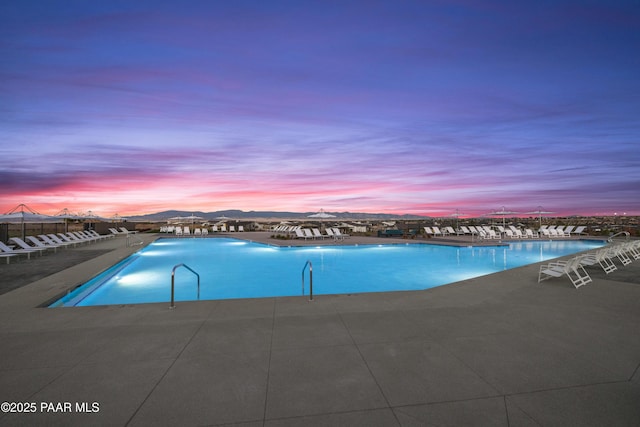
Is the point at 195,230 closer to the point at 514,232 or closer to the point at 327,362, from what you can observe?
→ the point at 514,232

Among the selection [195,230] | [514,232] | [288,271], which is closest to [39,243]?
[288,271]

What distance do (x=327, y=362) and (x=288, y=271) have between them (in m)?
7.72

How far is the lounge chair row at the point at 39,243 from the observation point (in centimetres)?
954

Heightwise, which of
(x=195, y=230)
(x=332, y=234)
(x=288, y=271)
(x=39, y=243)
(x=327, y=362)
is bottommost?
(x=288, y=271)

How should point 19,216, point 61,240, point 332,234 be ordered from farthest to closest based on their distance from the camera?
1. point 332,234
2. point 61,240
3. point 19,216

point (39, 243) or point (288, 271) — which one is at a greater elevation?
point (39, 243)

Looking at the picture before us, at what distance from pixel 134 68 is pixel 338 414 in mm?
13769

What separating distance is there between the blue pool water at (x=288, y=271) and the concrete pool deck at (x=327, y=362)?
10.3ft

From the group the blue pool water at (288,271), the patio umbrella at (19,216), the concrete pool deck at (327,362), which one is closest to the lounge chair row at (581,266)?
the concrete pool deck at (327,362)

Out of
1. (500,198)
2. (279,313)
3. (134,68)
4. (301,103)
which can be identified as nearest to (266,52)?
(301,103)

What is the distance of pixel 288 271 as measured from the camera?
1032 cm

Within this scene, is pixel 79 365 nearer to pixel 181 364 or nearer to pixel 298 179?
pixel 181 364

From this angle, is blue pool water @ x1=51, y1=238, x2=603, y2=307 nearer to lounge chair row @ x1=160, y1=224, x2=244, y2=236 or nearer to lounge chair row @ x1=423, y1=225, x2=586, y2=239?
lounge chair row @ x1=423, y1=225, x2=586, y2=239

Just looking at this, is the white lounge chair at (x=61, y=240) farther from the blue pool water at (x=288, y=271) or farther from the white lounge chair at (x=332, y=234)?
the white lounge chair at (x=332, y=234)
